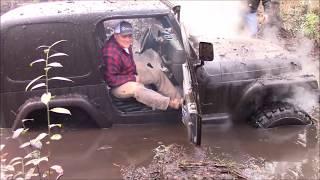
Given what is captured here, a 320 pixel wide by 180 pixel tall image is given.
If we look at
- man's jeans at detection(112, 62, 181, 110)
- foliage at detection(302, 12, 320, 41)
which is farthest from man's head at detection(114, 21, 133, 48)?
foliage at detection(302, 12, 320, 41)

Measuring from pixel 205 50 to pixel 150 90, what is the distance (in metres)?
1.29

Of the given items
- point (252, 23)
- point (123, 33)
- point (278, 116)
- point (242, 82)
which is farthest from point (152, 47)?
point (252, 23)

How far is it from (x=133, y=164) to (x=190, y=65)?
Answer: 54.1 inches

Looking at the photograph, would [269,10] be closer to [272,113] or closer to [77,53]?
[272,113]

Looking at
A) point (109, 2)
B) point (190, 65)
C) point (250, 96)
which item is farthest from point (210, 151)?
point (109, 2)

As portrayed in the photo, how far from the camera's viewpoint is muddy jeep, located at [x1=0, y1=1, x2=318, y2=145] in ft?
15.4

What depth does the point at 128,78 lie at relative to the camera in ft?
16.2

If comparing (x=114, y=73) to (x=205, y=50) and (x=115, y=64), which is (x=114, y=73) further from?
(x=205, y=50)

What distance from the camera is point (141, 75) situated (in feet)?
16.4

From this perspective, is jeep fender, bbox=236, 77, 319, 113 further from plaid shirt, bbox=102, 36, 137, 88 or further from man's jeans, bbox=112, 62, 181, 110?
plaid shirt, bbox=102, 36, 137, 88

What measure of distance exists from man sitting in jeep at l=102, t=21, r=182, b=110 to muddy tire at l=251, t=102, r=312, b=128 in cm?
104

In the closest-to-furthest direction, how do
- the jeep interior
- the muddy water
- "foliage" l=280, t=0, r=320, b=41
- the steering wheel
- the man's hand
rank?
the muddy water
the jeep interior
the steering wheel
the man's hand
"foliage" l=280, t=0, r=320, b=41

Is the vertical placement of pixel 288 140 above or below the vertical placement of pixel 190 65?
below

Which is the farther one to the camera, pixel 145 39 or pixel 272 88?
pixel 145 39
